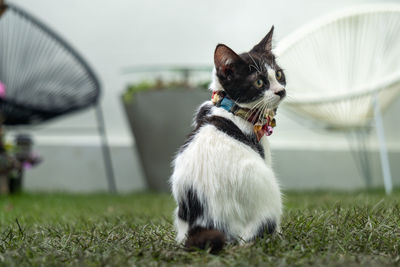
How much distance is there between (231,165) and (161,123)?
6.15 ft

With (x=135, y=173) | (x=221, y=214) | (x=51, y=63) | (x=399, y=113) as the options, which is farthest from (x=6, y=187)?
(x=399, y=113)

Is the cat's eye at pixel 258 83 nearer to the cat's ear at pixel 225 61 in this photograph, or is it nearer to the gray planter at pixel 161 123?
the cat's ear at pixel 225 61

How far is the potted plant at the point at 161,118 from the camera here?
8.72 feet

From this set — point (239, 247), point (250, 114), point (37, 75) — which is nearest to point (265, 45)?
point (250, 114)

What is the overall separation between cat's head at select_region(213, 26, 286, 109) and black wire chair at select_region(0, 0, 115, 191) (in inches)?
71.0

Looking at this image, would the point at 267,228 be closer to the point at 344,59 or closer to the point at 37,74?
the point at 344,59

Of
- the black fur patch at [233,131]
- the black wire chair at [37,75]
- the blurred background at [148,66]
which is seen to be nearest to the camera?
the black fur patch at [233,131]

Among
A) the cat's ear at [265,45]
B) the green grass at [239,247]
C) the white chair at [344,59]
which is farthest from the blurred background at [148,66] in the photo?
the cat's ear at [265,45]

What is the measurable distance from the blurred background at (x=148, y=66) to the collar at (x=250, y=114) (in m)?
2.41

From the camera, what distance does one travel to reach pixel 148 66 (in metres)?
3.33

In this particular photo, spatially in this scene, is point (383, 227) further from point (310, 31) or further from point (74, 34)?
point (74, 34)

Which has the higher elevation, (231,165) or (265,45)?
(265,45)

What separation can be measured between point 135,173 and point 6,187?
1.06 metres

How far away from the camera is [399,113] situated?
3572mm
